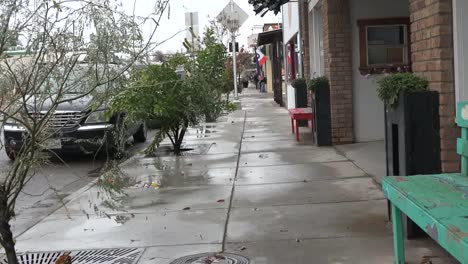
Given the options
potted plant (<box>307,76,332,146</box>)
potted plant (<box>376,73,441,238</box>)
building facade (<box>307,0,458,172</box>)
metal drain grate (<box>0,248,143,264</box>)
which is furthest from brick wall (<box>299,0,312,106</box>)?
metal drain grate (<box>0,248,143,264</box>)

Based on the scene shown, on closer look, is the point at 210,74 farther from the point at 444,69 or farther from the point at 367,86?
the point at 444,69

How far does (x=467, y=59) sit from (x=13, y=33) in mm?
3624

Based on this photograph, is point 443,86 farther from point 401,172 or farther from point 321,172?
point 321,172

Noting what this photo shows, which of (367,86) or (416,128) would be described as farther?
(367,86)

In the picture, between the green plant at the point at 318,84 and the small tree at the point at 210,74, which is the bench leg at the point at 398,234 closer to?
the small tree at the point at 210,74

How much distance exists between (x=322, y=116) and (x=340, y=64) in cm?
101

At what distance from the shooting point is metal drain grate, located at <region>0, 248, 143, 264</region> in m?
4.97

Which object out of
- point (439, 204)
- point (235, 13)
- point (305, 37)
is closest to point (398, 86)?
point (439, 204)

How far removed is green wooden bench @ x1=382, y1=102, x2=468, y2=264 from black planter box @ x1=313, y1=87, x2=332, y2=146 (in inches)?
258

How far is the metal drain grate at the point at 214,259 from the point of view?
476cm

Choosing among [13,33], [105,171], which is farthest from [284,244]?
[13,33]

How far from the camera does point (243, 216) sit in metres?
6.22

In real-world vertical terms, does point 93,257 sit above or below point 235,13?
below

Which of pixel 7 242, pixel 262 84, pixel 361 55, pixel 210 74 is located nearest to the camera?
pixel 7 242
